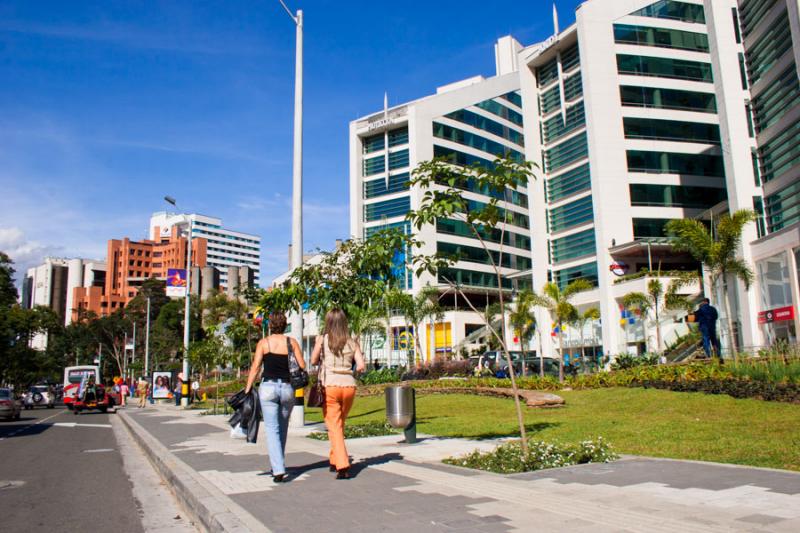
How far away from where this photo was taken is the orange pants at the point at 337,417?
7180 millimetres

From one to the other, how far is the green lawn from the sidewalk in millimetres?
1503

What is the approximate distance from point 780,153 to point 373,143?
50.6m

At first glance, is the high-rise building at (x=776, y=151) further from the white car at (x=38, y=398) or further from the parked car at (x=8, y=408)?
the white car at (x=38, y=398)

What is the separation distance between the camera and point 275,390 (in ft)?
24.4

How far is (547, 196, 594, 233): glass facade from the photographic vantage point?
163ft

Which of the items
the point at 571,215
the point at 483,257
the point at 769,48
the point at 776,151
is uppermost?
the point at 769,48

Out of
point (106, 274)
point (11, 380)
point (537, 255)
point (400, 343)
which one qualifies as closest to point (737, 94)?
point (537, 255)

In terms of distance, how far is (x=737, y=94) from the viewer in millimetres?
34562

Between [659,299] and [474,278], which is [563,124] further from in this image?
[474,278]

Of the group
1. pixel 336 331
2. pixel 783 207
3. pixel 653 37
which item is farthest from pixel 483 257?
pixel 336 331

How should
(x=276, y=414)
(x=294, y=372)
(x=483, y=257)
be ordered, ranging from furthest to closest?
1. (x=483, y=257)
2. (x=294, y=372)
3. (x=276, y=414)

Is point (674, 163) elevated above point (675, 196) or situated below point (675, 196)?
above

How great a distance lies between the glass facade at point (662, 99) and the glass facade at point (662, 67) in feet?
3.71

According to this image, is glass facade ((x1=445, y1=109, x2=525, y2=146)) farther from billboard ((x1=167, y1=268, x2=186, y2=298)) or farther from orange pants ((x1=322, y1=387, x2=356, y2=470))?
orange pants ((x1=322, y1=387, x2=356, y2=470))
